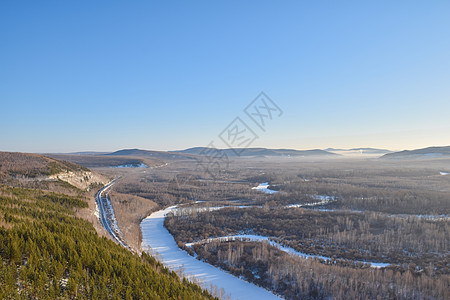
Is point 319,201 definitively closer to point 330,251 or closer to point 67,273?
point 330,251

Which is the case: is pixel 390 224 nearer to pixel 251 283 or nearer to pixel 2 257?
pixel 251 283

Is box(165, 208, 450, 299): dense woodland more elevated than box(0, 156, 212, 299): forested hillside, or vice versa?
box(0, 156, 212, 299): forested hillside

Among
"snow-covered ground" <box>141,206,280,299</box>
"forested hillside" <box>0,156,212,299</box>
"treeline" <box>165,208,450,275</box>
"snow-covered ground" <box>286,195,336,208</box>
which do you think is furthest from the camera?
"snow-covered ground" <box>286,195,336,208</box>

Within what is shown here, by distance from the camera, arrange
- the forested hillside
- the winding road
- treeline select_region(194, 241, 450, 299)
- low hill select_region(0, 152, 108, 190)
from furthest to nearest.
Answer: low hill select_region(0, 152, 108, 190), the winding road, treeline select_region(194, 241, 450, 299), the forested hillside

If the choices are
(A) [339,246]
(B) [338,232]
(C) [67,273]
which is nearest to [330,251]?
(A) [339,246]

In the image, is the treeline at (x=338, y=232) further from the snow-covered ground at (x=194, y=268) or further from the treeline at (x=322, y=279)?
the treeline at (x=322, y=279)

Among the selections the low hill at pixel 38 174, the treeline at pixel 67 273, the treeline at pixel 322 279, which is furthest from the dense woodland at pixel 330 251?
the low hill at pixel 38 174

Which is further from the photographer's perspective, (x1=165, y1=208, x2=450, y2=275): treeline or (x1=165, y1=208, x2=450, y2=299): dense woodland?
(x1=165, y1=208, x2=450, y2=275): treeline

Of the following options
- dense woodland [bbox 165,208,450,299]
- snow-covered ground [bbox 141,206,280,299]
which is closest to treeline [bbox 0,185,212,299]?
snow-covered ground [bbox 141,206,280,299]

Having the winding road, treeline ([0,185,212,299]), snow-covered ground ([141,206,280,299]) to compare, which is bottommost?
snow-covered ground ([141,206,280,299])

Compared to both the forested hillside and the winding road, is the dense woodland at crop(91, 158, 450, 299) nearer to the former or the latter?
the winding road
